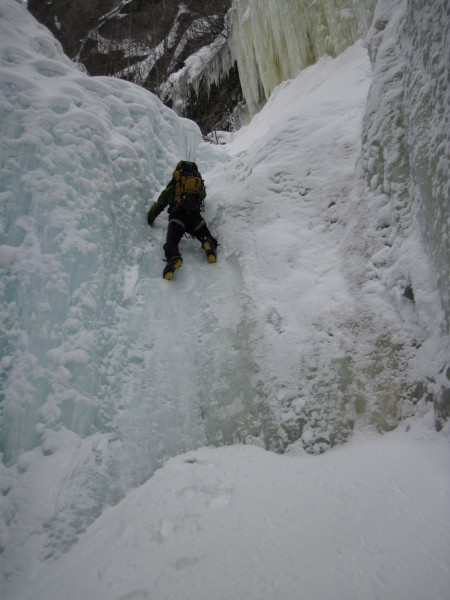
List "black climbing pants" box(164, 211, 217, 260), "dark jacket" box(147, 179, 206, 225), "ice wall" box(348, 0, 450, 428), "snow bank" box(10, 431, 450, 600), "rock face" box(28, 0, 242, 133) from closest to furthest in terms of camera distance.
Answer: "snow bank" box(10, 431, 450, 600) → "ice wall" box(348, 0, 450, 428) → "black climbing pants" box(164, 211, 217, 260) → "dark jacket" box(147, 179, 206, 225) → "rock face" box(28, 0, 242, 133)

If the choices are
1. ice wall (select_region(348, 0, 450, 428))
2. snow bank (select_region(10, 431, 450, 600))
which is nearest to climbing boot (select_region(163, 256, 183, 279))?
ice wall (select_region(348, 0, 450, 428))

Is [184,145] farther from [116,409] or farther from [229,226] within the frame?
[116,409]

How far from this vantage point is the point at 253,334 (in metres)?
2.68

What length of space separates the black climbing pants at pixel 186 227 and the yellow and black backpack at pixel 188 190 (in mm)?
84

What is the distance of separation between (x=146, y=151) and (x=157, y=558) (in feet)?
12.2

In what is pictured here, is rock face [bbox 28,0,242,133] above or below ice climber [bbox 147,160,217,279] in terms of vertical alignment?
above

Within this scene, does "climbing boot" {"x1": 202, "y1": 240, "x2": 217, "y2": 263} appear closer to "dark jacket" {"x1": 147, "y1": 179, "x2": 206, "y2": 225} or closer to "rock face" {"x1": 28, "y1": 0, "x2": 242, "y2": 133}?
"dark jacket" {"x1": 147, "y1": 179, "x2": 206, "y2": 225}

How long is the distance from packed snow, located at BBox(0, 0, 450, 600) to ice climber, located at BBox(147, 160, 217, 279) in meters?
0.19

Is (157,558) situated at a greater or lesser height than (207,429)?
greater

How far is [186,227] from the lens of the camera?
11.3 feet

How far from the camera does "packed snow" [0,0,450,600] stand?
143cm

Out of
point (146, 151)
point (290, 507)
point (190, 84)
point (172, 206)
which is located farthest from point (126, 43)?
point (290, 507)

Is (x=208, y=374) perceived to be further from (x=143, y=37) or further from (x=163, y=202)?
(x=143, y=37)

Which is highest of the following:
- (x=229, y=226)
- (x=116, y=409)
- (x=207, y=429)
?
(x=229, y=226)
